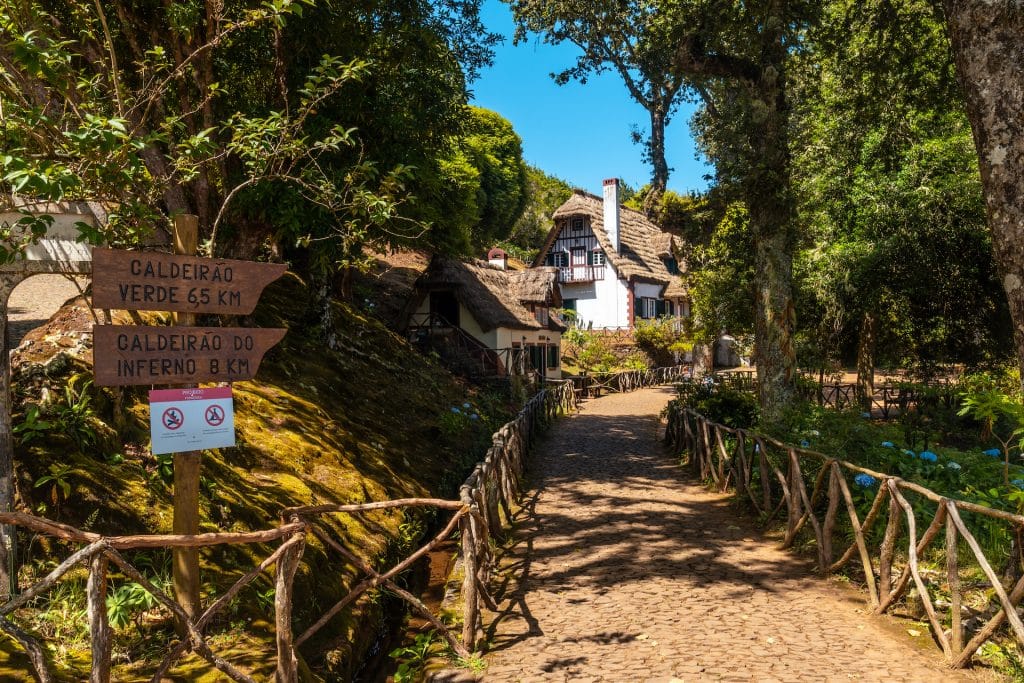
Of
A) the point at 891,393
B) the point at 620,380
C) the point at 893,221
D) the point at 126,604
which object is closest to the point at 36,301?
the point at 126,604

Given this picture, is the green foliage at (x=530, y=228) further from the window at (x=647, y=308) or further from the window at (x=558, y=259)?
the window at (x=647, y=308)

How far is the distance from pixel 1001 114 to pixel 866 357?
17046mm

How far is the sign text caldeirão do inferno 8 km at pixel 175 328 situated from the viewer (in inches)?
162

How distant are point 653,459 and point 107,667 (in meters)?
12.3

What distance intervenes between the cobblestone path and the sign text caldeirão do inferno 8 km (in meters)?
3.08

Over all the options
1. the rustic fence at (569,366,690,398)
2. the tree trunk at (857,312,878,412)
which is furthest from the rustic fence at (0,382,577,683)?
the rustic fence at (569,366,690,398)

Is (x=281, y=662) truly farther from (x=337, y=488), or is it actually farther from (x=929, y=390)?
(x=929, y=390)

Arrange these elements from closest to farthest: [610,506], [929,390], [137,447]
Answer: [137,447]
[610,506]
[929,390]

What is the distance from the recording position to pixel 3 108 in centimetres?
519

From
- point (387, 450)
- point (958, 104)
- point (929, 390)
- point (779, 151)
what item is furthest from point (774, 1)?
point (929, 390)

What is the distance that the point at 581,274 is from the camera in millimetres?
41688

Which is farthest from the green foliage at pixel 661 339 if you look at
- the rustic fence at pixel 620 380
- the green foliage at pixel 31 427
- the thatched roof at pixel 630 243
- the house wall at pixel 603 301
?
the green foliage at pixel 31 427

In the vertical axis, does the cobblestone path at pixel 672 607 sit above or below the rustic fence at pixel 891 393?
below

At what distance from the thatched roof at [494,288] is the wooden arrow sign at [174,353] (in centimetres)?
2000
